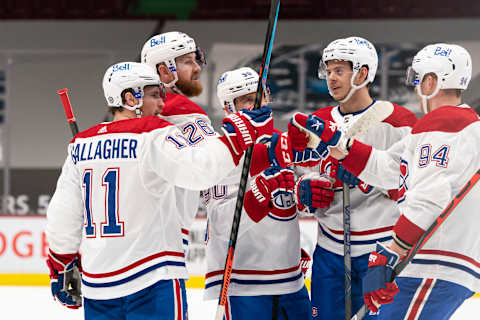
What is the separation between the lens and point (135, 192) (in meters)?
2.12

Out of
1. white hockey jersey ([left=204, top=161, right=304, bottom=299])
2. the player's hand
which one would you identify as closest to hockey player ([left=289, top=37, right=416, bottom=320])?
white hockey jersey ([left=204, top=161, right=304, bottom=299])

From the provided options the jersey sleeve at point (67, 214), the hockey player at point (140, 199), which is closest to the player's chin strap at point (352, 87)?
the hockey player at point (140, 199)

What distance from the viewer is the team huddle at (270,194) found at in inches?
82.4

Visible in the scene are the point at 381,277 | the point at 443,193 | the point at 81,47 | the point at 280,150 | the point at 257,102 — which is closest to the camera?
the point at 443,193

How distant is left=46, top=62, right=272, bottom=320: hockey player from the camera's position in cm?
210

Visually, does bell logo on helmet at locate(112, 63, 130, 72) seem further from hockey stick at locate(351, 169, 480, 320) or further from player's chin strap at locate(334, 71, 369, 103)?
hockey stick at locate(351, 169, 480, 320)

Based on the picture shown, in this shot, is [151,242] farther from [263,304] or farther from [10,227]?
[10,227]

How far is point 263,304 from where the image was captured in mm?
2602

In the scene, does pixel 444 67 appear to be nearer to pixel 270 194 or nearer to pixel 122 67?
pixel 270 194

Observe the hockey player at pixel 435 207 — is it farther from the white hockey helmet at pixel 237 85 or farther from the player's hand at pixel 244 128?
the white hockey helmet at pixel 237 85

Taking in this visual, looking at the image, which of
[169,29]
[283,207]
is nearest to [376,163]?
[283,207]

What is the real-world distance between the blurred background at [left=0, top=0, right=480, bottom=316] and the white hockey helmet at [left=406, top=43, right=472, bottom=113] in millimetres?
5820

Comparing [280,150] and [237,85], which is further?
[237,85]

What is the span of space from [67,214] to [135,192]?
361mm
